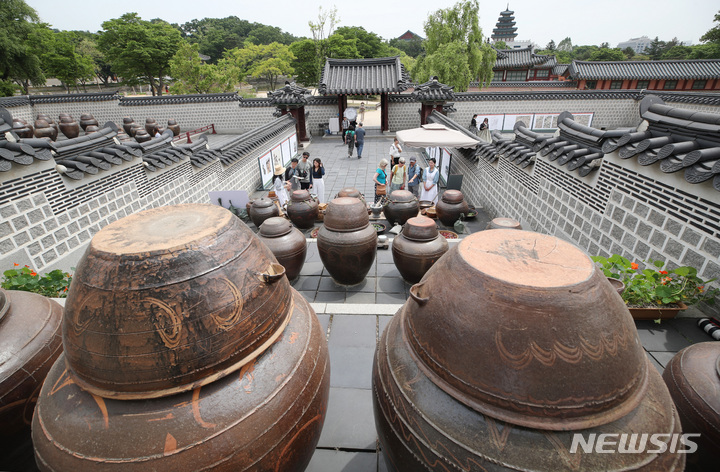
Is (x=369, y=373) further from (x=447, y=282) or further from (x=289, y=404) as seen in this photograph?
(x=447, y=282)

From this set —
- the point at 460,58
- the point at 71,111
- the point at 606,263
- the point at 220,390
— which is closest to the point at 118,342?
the point at 220,390

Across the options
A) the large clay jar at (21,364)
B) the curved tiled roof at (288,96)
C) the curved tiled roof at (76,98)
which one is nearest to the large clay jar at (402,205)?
the large clay jar at (21,364)

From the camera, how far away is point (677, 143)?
398cm

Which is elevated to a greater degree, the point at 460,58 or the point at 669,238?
the point at 460,58

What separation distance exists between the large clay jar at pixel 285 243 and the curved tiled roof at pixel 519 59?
122 feet

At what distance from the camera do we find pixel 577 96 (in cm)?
2031

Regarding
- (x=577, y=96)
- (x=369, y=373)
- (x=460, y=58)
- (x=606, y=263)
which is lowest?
(x=369, y=373)

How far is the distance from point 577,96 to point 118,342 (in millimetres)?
25626

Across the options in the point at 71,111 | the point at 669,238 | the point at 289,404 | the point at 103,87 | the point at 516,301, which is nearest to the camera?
the point at 516,301

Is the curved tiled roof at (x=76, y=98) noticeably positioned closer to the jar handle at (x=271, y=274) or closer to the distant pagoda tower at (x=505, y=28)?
the jar handle at (x=271, y=274)

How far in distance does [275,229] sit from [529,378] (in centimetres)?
474

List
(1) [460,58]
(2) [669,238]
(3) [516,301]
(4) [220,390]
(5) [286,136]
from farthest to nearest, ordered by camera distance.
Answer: (1) [460,58] < (5) [286,136] < (2) [669,238] < (4) [220,390] < (3) [516,301]

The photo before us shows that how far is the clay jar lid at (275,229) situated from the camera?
5582 mm

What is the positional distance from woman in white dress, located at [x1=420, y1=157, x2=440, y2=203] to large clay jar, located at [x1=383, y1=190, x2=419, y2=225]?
1.53 metres
